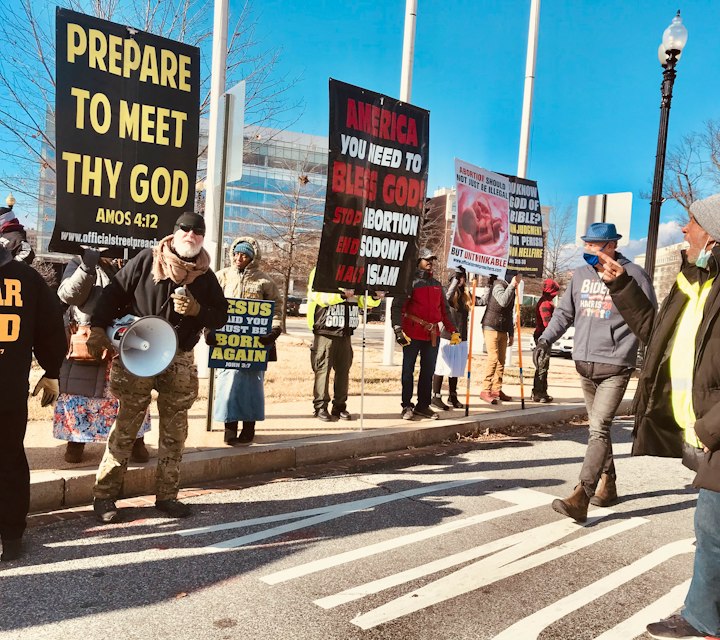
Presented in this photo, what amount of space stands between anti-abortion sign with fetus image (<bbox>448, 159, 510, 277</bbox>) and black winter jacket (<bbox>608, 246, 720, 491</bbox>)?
16.0 feet

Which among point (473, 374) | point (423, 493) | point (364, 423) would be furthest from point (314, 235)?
point (423, 493)

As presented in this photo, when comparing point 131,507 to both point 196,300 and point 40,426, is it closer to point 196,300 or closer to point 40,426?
point 196,300

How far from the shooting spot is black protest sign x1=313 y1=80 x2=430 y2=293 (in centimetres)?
709

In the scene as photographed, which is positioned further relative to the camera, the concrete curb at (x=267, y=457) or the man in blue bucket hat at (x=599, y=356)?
the man in blue bucket hat at (x=599, y=356)

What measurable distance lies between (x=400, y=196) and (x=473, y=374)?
22.6 ft

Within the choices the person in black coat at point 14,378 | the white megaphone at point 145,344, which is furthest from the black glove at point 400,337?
the person in black coat at point 14,378

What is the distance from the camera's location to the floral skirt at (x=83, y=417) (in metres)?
5.19

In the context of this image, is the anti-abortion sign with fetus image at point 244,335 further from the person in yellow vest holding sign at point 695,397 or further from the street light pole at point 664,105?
the street light pole at point 664,105

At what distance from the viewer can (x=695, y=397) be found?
2926 mm

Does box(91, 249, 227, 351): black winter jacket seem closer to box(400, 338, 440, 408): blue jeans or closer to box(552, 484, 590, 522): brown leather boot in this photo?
box(552, 484, 590, 522): brown leather boot

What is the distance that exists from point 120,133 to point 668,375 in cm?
480

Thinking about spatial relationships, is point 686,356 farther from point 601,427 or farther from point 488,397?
point 488,397

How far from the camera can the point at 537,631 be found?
3178mm

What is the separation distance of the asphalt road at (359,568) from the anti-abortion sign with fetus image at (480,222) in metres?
4.10
